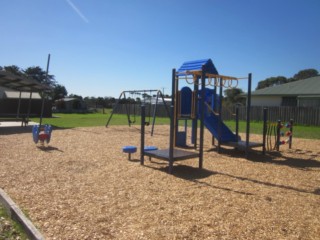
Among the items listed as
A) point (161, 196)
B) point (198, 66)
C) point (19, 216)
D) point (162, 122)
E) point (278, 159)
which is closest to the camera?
point (19, 216)

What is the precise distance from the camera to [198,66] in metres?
8.35

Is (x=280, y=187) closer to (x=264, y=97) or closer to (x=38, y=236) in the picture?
(x=38, y=236)

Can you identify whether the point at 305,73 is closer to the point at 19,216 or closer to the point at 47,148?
the point at 47,148

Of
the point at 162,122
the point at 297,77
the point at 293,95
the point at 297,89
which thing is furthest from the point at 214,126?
the point at 297,77

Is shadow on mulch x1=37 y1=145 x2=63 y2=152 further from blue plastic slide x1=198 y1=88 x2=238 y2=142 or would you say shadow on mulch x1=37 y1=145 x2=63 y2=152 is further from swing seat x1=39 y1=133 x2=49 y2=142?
blue plastic slide x1=198 y1=88 x2=238 y2=142

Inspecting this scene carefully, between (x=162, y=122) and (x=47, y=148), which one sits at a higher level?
(x=162, y=122)

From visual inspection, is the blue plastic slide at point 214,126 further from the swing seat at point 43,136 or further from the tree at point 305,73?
the tree at point 305,73

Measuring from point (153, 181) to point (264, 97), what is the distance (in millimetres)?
29903

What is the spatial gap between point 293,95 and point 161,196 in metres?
28.6

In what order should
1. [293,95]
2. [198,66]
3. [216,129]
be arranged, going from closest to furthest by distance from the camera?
[198,66] < [216,129] < [293,95]

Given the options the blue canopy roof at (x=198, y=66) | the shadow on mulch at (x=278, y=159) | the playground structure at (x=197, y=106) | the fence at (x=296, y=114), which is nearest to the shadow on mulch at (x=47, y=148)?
the playground structure at (x=197, y=106)

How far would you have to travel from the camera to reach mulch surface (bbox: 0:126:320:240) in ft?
11.6

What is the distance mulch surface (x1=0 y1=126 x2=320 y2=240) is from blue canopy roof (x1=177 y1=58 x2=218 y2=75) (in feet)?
8.79

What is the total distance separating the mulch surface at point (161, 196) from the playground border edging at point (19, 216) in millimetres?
108
